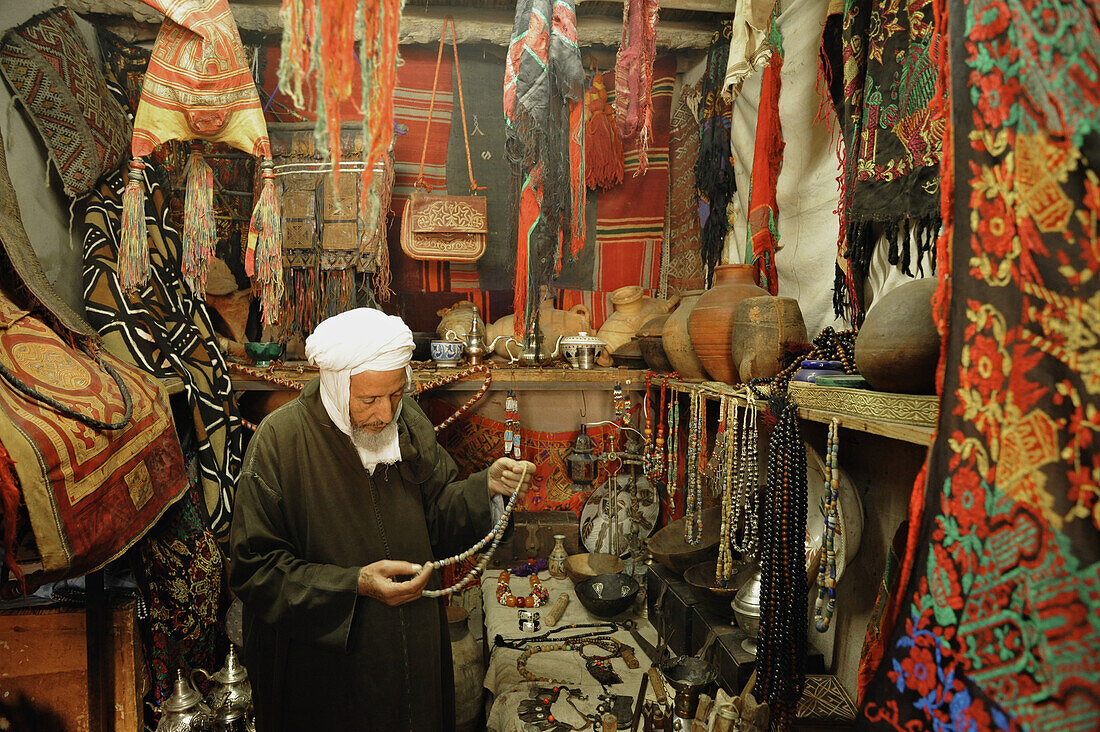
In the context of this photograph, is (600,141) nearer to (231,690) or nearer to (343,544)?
(343,544)

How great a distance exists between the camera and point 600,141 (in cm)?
393

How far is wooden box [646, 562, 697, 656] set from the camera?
2506mm

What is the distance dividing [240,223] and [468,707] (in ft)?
10.1

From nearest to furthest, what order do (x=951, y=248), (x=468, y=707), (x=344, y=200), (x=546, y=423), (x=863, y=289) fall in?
(x=951, y=248) → (x=863, y=289) → (x=468, y=707) → (x=344, y=200) → (x=546, y=423)

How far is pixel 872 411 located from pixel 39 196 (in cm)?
336

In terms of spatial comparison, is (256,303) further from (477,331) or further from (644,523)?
(644,523)

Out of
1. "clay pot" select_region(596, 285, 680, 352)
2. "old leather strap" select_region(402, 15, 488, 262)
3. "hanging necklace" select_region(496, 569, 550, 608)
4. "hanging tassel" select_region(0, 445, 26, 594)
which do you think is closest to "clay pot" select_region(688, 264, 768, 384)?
"clay pot" select_region(596, 285, 680, 352)

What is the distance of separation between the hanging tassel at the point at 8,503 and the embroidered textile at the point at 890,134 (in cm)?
252

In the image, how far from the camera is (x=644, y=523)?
3.72 metres

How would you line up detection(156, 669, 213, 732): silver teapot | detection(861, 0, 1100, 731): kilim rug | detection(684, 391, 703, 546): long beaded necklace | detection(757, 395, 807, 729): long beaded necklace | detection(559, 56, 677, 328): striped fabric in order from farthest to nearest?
detection(559, 56, 677, 328): striped fabric < detection(684, 391, 703, 546): long beaded necklace < detection(156, 669, 213, 732): silver teapot < detection(757, 395, 807, 729): long beaded necklace < detection(861, 0, 1100, 731): kilim rug

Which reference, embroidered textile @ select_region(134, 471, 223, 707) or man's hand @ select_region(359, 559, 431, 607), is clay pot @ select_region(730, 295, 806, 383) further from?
embroidered textile @ select_region(134, 471, 223, 707)

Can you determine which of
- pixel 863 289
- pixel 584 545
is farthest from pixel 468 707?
pixel 863 289

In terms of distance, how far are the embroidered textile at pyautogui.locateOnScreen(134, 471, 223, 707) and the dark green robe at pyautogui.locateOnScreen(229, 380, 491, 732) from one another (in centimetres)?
94

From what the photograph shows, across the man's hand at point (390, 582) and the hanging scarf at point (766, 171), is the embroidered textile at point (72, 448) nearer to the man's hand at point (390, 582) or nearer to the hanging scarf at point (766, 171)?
the man's hand at point (390, 582)
